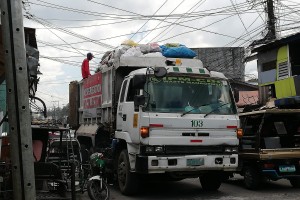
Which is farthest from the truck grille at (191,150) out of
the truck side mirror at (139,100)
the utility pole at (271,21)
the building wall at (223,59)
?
the building wall at (223,59)

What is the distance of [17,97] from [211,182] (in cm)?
730

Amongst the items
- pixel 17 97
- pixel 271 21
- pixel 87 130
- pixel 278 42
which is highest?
pixel 271 21

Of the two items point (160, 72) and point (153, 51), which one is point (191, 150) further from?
point (153, 51)

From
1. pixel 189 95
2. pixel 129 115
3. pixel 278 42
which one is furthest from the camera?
pixel 278 42

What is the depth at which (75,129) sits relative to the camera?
44.2 ft

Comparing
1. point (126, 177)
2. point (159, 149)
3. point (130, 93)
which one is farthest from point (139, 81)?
point (126, 177)

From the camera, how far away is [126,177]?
8.09 meters

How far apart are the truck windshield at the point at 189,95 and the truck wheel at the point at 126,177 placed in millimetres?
1361

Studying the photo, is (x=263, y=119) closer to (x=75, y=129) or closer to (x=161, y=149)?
(x=161, y=149)

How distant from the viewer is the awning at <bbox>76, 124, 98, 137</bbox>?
1058 centimetres

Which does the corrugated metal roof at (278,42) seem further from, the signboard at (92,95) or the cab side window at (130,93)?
the cab side window at (130,93)

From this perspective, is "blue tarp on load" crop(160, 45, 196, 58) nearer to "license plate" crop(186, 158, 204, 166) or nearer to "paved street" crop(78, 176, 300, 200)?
"license plate" crop(186, 158, 204, 166)

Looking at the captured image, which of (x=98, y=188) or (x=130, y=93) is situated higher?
(x=130, y=93)

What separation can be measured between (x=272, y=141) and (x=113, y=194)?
159 inches
